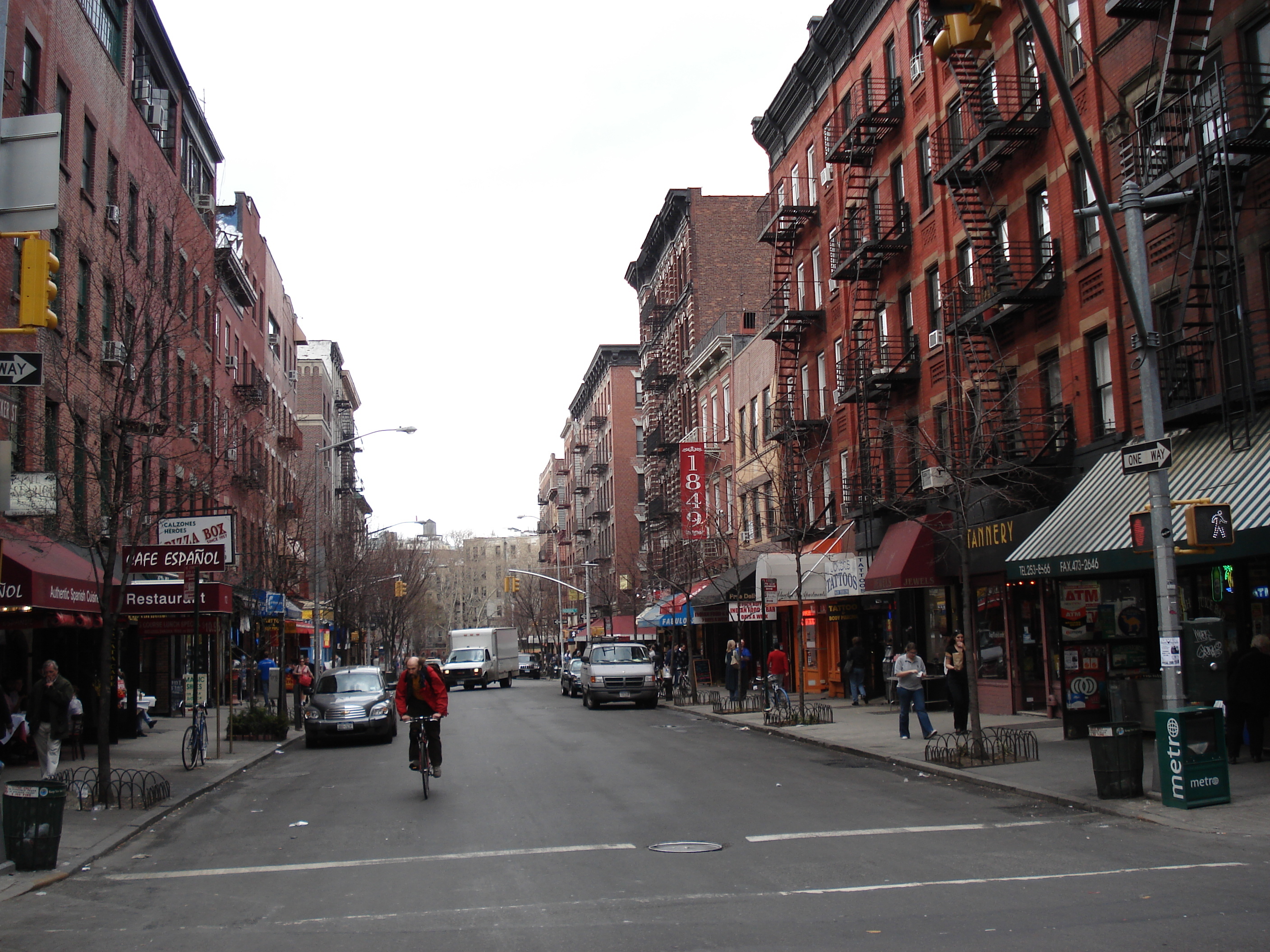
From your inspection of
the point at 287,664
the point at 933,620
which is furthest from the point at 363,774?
the point at 287,664

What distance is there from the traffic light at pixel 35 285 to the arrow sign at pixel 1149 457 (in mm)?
11038

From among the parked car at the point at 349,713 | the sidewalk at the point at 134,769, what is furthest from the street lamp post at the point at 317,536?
the parked car at the point at 349,713

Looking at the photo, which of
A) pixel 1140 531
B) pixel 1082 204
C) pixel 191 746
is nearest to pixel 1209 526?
pixel 1140 531

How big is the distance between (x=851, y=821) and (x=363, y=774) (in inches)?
376

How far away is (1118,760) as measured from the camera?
13172 millimetres

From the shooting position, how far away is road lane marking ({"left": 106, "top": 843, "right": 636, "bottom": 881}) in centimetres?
1102

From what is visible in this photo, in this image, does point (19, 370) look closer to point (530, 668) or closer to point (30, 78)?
point (30, 78)

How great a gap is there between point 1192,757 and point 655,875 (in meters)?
6.01

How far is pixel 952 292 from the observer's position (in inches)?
1040

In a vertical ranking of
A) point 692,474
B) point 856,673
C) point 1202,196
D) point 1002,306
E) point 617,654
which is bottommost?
point 856,673

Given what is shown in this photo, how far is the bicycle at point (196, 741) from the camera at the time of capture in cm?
2014

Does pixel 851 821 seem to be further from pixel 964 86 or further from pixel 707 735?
pixel 964 86

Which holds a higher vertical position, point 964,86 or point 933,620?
point 964,86

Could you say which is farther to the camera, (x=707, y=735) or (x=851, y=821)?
(x=707, y=735)
